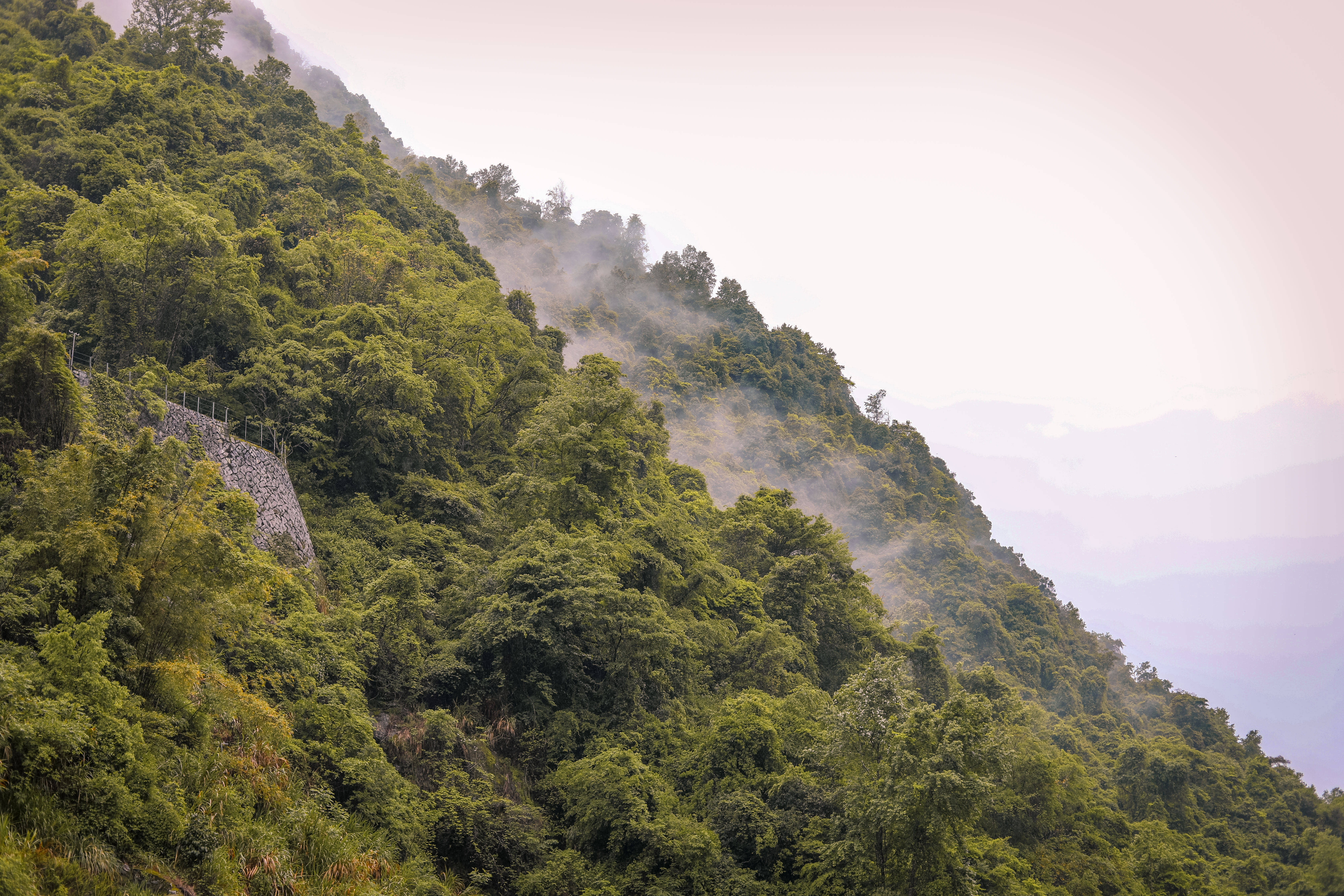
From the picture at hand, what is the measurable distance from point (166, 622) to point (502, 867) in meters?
10.3

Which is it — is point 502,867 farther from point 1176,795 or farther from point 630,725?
point 1176,795

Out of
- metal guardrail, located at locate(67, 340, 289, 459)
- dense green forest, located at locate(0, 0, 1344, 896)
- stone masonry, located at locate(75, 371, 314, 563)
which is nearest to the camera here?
dense green forest, located at locate(0, 0, 1344, 896)

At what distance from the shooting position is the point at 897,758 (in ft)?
61.8

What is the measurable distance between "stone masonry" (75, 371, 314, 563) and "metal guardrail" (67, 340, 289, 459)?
0.39 m

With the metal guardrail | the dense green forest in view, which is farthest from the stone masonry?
the dense green forest

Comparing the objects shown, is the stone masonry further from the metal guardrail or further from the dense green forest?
the dense green forest

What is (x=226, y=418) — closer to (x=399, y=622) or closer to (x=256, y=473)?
(x=256, y=473)

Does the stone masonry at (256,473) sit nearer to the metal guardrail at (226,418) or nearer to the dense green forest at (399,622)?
the metal guardrail at (226,418)

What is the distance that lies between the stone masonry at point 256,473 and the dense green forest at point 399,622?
0.96 meters

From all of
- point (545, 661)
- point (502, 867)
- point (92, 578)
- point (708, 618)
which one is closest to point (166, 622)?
point (92, 578)

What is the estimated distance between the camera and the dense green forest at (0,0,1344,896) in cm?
1197

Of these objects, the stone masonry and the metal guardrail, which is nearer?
the stone masonry

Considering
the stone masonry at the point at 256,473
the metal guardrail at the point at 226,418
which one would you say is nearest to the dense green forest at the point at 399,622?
the metal guardrail at the point at 226,418

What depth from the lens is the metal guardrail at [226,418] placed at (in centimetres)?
2405
